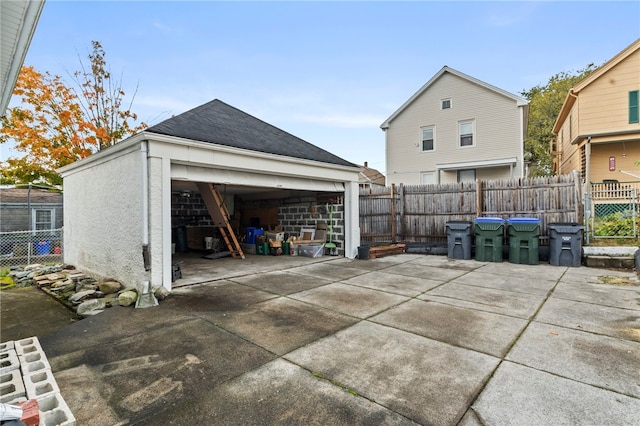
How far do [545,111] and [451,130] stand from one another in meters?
14.1

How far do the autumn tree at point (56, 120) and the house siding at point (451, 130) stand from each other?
1465 cm

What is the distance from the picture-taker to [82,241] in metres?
7.31

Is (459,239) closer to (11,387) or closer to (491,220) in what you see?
(491,220)

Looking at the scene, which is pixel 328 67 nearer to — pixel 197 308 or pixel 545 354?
pixel 197 308

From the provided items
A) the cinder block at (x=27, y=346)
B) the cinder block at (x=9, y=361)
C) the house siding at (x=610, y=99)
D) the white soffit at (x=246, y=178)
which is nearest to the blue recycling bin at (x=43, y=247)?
the white soffit at (x=246, y=178)

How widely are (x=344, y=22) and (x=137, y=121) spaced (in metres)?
12.3

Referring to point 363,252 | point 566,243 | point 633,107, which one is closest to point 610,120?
point 633,107

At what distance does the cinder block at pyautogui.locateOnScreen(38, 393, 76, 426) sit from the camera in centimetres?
188

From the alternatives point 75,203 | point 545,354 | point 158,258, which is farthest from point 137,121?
point 545,354

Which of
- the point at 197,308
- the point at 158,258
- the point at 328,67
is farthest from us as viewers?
the point at 328,67

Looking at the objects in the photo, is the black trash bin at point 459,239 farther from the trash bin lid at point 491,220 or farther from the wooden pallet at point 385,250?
the wooden pallet at point 385,250

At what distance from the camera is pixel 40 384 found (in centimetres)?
228

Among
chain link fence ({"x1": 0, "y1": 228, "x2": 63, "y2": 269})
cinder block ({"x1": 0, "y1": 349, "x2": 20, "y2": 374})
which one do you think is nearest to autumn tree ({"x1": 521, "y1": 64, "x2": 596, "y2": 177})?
cinder block ({"x1": 0, "y1": 349, "x2": 20, "y2": 374})

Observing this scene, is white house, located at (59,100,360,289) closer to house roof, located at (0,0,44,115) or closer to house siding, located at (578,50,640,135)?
house roof, located at (0,0,44,115)
